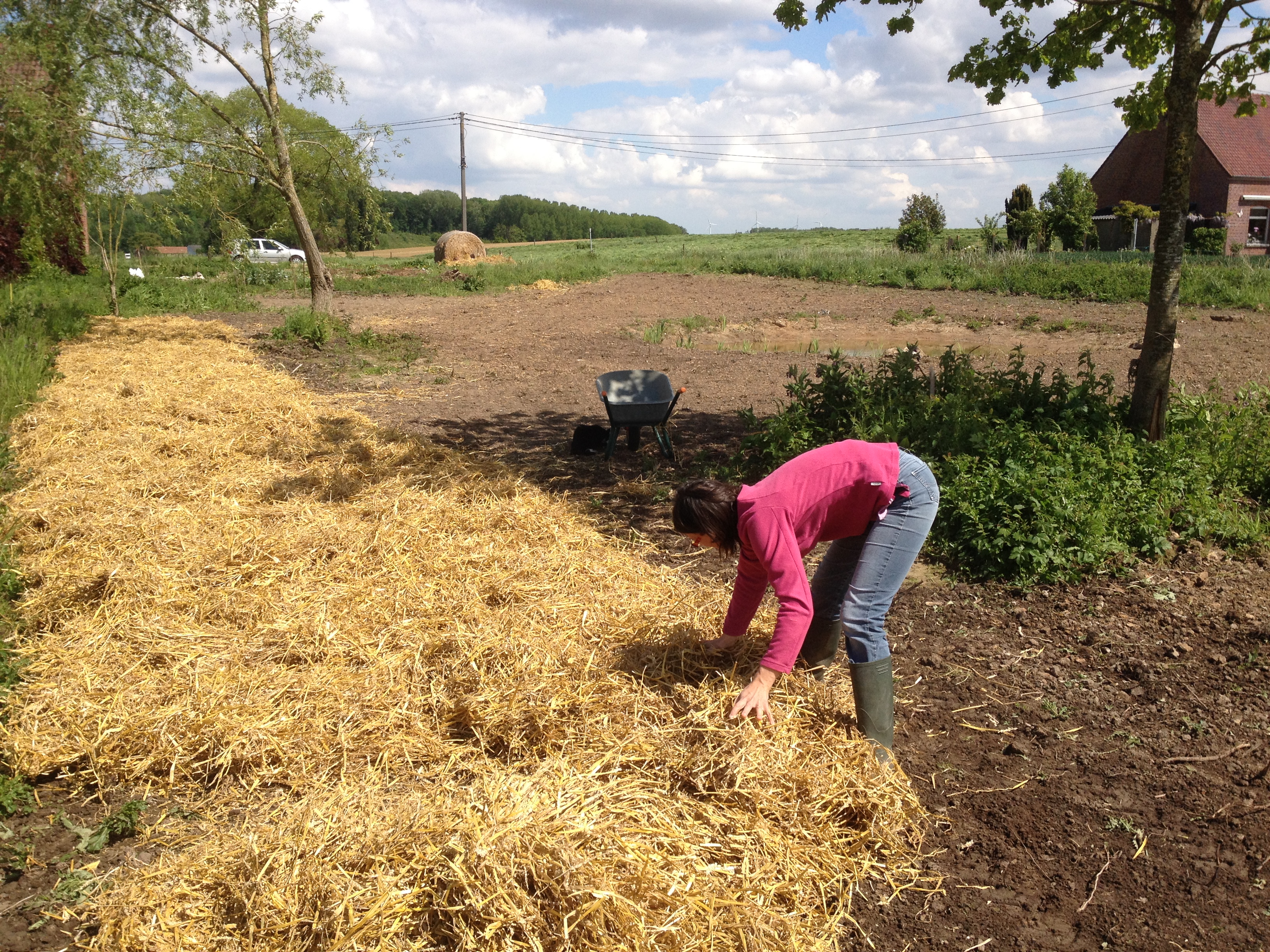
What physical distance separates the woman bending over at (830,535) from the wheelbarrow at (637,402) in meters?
3.66

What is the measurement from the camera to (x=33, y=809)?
3.11m

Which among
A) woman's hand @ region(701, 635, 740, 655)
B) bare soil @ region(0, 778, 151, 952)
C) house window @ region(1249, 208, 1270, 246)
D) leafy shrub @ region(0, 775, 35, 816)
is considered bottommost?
bare soil @ region(0, 778, 151, 952)

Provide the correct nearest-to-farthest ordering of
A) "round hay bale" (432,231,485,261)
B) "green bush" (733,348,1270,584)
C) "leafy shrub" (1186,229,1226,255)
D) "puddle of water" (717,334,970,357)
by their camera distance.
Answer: "green bush" (733,348,1270,584) → "puddle of water" (717,334,970,357) → "leafy shrub" (1186,229,1226,255) → "round hay bale" (432,231,485,261)

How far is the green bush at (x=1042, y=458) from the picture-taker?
4895 mm

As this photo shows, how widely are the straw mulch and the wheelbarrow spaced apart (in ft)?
4.03

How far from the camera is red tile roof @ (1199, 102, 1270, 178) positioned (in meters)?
31.4

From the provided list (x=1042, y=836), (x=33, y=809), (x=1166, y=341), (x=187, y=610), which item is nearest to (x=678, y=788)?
(x=1042, y=836)

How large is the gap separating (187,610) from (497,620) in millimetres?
1634

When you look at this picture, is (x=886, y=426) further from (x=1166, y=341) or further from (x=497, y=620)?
(x=497, y=620)

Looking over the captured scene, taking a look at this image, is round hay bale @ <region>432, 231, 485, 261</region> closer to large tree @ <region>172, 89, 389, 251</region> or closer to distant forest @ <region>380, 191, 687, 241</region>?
large tree @ <region>172, 89, 389, 251</region>

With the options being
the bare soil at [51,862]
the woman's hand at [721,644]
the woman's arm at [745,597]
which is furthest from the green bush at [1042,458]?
the bare soil at [51,862]

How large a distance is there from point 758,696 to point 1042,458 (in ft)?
11.5

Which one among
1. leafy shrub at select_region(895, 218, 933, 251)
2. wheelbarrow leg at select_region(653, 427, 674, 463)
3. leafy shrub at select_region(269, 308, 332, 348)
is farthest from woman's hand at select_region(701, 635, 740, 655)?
leafy shrub at select_region(895, 218, 933, 251)

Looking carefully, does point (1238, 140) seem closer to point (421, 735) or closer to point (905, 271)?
point (905, 271)
